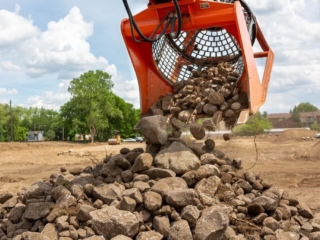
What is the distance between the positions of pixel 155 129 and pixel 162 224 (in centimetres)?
135

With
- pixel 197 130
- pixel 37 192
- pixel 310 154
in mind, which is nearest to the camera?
pixel 37 192

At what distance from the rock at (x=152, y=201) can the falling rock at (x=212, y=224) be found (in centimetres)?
38

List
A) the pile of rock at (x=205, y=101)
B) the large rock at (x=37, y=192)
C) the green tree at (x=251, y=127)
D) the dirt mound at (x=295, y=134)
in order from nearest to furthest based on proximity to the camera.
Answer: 1. the large rock at (x=37, y=192)
2. the pile of rock at (x=205, y=101)
3. the green tree at (x=251, y=127)
4. the dirt mound at (x=295, y=134)

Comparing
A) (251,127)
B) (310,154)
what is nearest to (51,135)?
(251,127)

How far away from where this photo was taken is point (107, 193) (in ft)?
13.4

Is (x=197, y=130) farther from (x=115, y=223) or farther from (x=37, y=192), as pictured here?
(x=37, y=192)

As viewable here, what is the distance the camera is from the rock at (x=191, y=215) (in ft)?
12.0

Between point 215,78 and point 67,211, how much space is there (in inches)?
90.0

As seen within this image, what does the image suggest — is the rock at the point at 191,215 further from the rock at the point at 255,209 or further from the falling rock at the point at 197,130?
the falling rock at the point at 197,130

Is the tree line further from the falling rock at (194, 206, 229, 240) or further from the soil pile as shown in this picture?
the falling rock at (194, 206, 229, 240)

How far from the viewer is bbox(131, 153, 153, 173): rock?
4391mm

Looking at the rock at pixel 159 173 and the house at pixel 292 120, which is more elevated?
the house at pixel 292 120

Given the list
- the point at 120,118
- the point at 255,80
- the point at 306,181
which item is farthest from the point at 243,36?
the point at 120,118

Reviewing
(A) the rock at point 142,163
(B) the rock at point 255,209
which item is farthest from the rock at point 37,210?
(B) the rock at point 255,209
